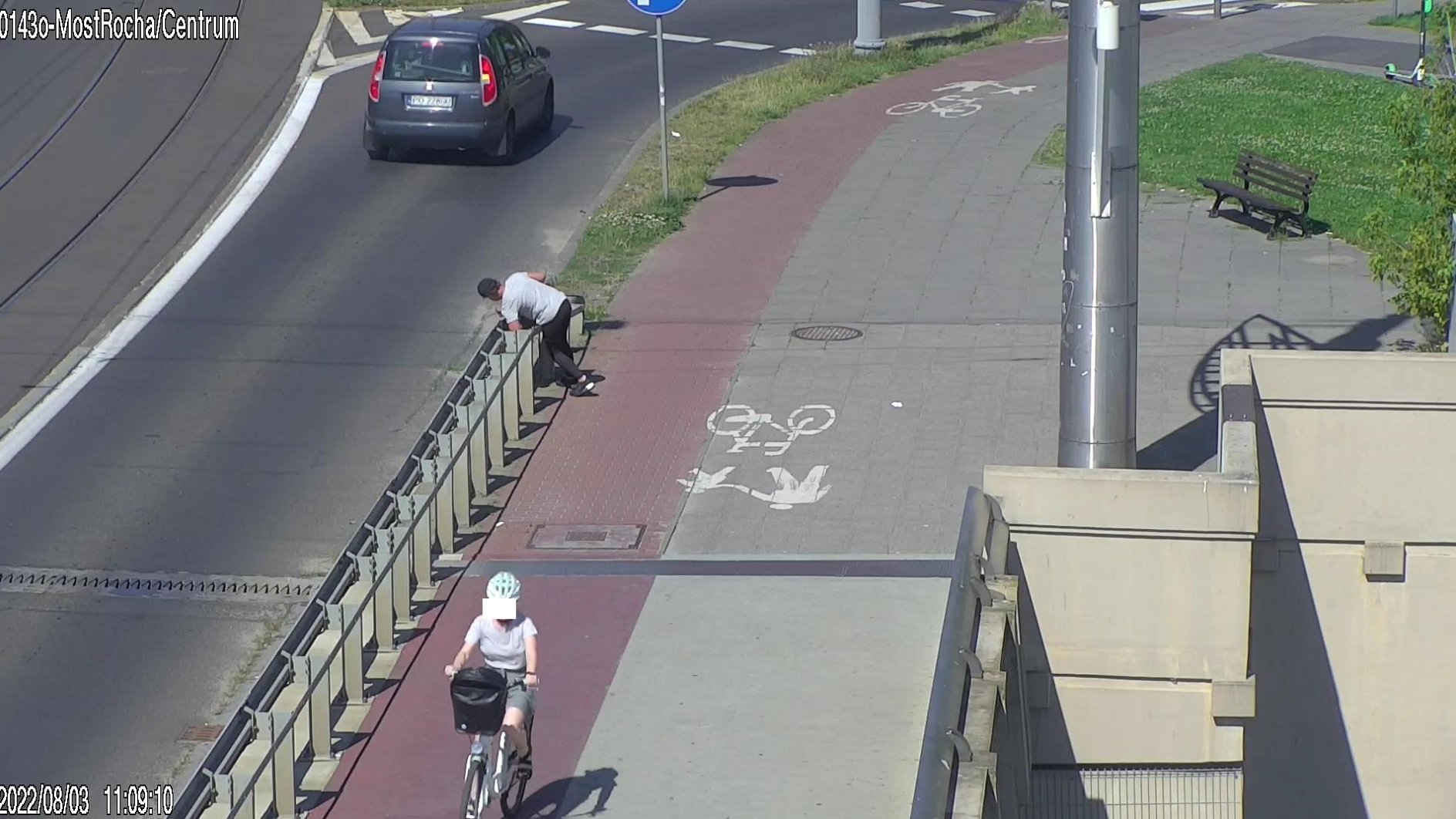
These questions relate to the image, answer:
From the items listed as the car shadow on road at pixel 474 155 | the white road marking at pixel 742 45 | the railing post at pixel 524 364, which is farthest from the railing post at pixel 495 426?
the white road marking at pixel 742 45

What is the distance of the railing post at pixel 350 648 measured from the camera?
10898 millimetres

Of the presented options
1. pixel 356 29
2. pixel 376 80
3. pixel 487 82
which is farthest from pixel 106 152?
pixel 356 29

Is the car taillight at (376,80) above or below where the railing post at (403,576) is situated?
above

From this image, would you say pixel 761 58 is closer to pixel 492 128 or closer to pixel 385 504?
pixel 492 128

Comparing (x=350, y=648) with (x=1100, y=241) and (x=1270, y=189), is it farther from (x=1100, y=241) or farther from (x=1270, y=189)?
(x=1270, y=189)

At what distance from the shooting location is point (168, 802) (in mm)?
10273

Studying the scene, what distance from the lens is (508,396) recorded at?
15070 millimetres

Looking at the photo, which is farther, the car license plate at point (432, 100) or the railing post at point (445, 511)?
the car license plate at point (432, 100)

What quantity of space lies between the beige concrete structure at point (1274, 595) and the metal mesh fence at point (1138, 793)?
10 cm

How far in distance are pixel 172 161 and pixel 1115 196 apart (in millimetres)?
14441

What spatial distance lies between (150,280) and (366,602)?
29.6 feet

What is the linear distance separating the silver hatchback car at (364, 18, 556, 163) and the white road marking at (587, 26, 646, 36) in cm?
1013
